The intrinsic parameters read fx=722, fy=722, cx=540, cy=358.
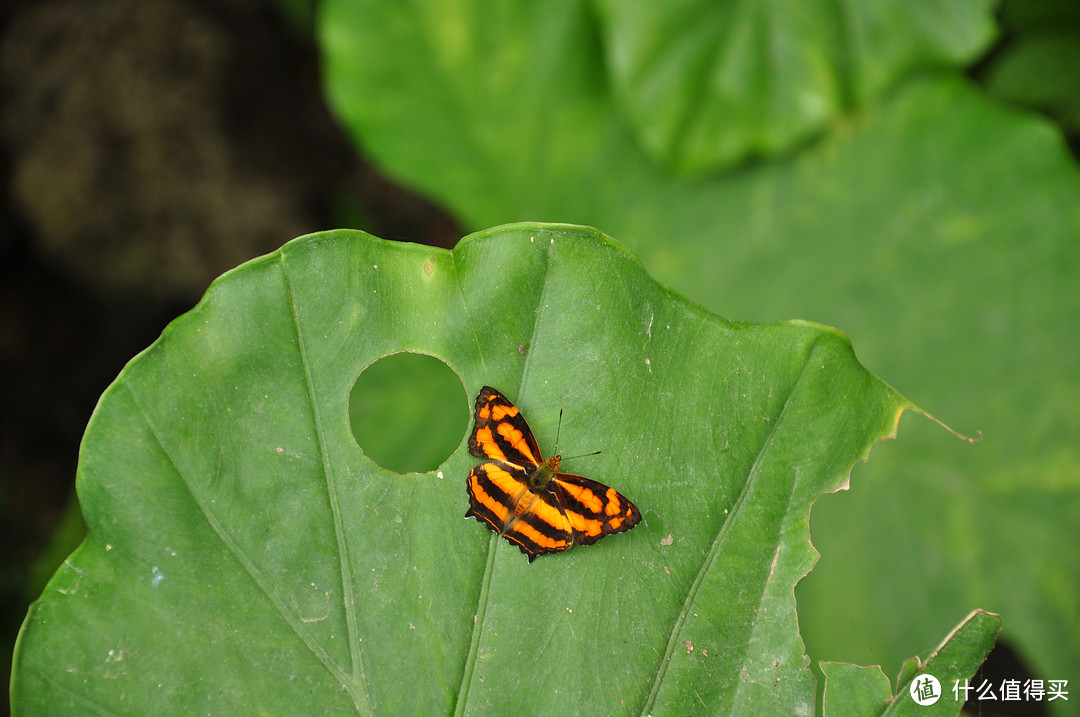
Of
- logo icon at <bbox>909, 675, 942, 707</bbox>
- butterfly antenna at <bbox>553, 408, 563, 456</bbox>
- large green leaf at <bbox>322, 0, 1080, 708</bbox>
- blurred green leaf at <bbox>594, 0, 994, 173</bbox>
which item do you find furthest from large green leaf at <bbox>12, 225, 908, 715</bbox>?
blurred green leaf at <bbox>594, 0, 994, 173</bbox>

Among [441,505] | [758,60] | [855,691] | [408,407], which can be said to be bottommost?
[408,407]

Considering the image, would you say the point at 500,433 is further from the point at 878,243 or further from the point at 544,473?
the point at 878,243

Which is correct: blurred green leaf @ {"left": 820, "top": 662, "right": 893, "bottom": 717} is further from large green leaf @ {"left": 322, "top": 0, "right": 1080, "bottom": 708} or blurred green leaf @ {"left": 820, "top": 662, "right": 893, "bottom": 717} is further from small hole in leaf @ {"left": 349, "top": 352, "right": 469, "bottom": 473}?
small hole in leaf @ {"left": 349, "top": 352, "right": 469, "bottom": 473}

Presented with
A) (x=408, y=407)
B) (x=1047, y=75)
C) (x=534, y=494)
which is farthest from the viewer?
(x=408, y=407)

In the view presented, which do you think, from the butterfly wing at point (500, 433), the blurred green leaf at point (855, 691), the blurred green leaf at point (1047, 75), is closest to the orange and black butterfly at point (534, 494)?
the butterfly wing at point (500, 433)

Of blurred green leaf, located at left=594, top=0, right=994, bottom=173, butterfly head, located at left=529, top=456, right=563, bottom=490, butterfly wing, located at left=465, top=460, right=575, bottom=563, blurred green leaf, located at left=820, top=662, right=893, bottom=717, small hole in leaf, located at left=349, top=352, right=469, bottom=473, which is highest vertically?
blurred green leaf, located at left=594, top=0, right=994, bottom=173

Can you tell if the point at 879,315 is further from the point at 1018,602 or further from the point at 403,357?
the point at 403,357

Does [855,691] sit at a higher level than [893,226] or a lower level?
lower

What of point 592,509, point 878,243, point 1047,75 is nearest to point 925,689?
point 592,509
